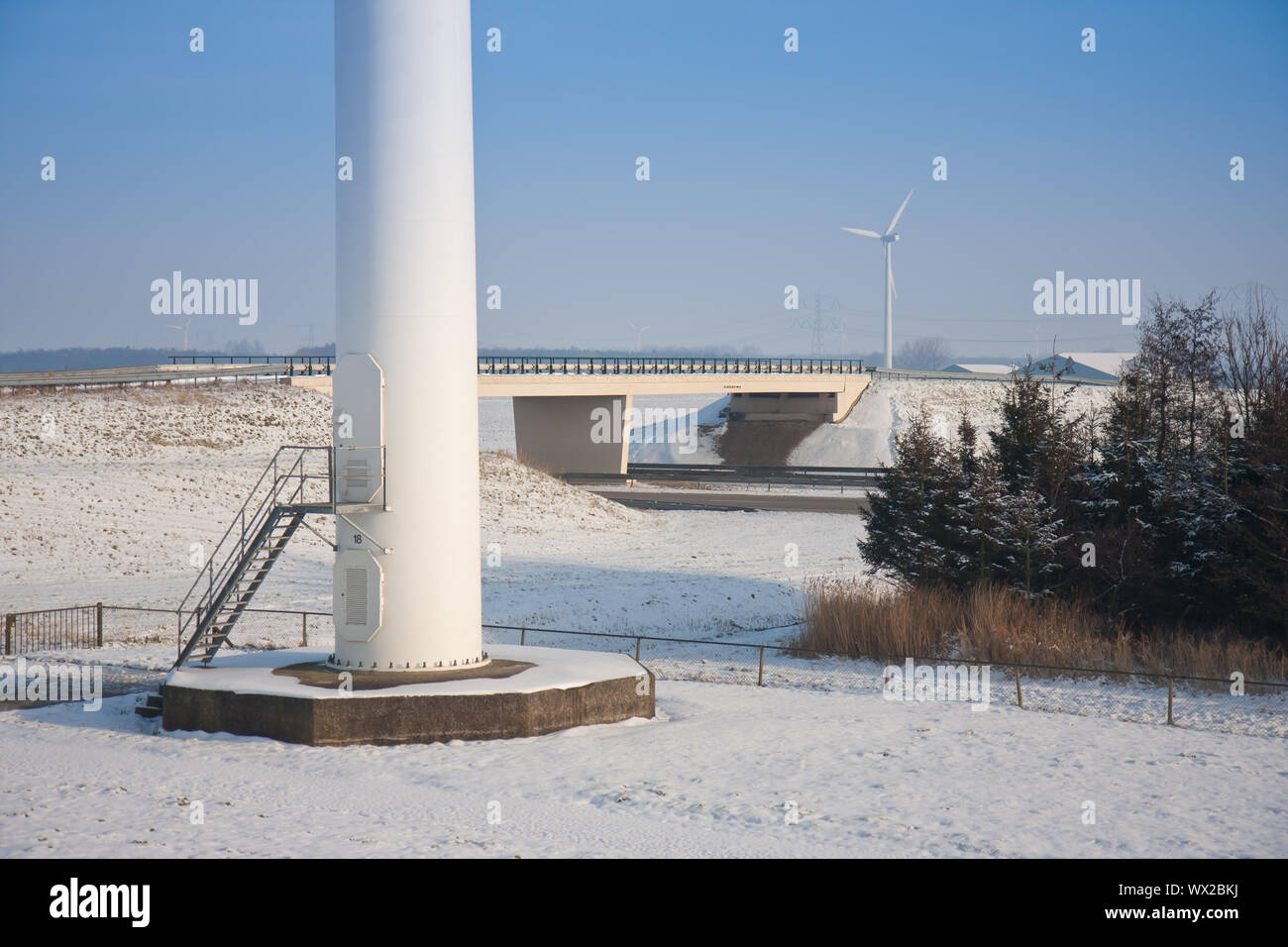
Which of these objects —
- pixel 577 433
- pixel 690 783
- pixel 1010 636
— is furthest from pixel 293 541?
pixel 577 433

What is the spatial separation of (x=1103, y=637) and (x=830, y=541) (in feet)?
65.4

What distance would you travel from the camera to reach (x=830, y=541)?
47.2 meters

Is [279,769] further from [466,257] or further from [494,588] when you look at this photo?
[494,588]

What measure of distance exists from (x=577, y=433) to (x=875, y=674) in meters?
51.5

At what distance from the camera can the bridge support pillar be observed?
248ft

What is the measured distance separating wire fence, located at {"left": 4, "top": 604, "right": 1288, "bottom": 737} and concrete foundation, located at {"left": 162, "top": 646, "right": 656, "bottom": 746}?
4351 millimetres

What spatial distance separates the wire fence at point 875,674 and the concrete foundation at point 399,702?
435cm

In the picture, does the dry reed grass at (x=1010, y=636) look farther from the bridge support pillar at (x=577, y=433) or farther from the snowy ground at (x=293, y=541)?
the bridge support pillar at (x=577, y=433)

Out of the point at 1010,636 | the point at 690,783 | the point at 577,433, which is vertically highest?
the point at 577,433

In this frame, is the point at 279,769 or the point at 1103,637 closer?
the point at 279,769

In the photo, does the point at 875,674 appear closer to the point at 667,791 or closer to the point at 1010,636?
the point at 1010,636

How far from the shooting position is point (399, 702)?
17.1 meters
